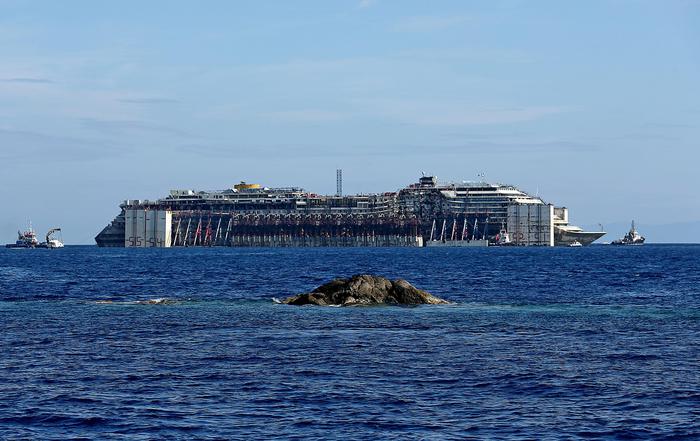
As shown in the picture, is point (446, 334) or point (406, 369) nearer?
point (406, 369)

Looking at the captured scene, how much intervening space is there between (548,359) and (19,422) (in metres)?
17.4

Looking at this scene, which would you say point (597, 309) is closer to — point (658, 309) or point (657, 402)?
point (658, 309)

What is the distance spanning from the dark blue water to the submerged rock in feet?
7.87

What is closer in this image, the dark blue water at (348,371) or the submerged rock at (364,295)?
the dark blue water at (348,371)

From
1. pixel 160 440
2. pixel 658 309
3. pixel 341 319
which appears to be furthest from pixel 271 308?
pixel 160 440

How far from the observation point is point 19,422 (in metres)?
24.2

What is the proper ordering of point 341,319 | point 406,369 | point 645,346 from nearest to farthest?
point 406,369 → point 645,346 → point 341,319

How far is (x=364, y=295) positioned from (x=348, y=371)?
2706 centimetres

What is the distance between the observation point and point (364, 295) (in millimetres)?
58719

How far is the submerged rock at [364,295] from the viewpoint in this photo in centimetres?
5841

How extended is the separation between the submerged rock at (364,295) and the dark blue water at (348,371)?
2398 millimetres

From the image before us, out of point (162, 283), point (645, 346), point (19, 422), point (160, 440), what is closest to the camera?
point (160, 440)

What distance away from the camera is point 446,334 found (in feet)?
140

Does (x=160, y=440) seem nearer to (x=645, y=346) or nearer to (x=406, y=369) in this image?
(x=406, y=369)
